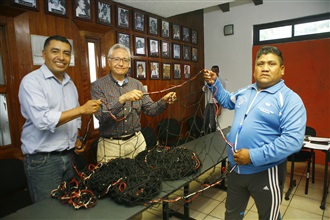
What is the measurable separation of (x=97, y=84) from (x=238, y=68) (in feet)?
10.7

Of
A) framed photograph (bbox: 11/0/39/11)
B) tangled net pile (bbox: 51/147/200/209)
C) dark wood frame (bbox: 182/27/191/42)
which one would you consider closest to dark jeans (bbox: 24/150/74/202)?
tangled net pile (bbox: 51/147/200/209)

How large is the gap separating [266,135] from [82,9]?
2279 mm

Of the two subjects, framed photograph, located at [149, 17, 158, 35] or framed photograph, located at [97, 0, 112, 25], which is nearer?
framed photograph, located at [97, 0, 112, 25]

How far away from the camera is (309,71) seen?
11.7 ft

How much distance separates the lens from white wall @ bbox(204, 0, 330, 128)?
370 centimetres

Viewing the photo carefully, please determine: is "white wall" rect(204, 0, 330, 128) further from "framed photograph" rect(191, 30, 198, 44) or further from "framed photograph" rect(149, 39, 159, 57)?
"framed photograph" rect(149, 39, 159, 57)

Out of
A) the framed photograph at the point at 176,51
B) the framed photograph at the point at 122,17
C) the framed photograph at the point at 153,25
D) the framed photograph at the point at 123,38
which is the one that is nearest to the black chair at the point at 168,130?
the framed photograph at the point at 176,51

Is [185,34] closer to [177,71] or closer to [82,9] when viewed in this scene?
[177,71]

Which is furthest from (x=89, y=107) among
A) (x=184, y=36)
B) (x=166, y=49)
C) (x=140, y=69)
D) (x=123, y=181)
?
(x=184, y=36)

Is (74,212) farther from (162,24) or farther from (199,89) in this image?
(199,89)

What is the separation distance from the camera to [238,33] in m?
4.19

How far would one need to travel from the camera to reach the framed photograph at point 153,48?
3.33 meters

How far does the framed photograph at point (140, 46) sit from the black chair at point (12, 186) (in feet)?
6.50

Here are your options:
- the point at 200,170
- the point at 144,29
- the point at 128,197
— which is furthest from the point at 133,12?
the point at 128,197
